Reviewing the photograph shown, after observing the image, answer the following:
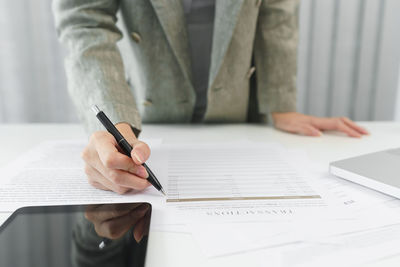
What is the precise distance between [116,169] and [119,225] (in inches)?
4.1

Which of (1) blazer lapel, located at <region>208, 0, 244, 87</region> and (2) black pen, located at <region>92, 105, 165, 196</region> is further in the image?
(1) blazer lapel, located at <region>208, 0, 244, 87</region>

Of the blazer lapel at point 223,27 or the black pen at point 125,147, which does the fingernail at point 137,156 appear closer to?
the black pen at point 125,147

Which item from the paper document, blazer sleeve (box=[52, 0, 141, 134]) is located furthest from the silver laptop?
blazer sleeve (box=[52, 0, 141, 134])

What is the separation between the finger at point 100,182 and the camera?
0.43 meters

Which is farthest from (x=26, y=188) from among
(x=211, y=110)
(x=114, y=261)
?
(x=211, y=110)

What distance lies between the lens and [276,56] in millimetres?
868

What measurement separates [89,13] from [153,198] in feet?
1.46

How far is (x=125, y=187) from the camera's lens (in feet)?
1.40

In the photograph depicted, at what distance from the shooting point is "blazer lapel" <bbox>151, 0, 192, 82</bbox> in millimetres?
718

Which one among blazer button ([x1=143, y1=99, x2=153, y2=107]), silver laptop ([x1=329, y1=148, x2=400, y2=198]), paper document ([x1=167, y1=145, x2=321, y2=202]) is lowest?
paper document ([x1=167, y1=145, x2=321, y2=202])

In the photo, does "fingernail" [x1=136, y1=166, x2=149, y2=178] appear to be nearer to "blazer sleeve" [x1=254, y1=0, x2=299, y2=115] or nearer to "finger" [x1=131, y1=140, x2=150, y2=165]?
"finger" [x1=131, y1=140, x2=150, y2=165]

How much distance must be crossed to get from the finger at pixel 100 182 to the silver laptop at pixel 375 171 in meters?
0.30

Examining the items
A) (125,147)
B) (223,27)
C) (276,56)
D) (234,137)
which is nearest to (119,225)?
(125,147)

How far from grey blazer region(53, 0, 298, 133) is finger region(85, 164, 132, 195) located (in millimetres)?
138
